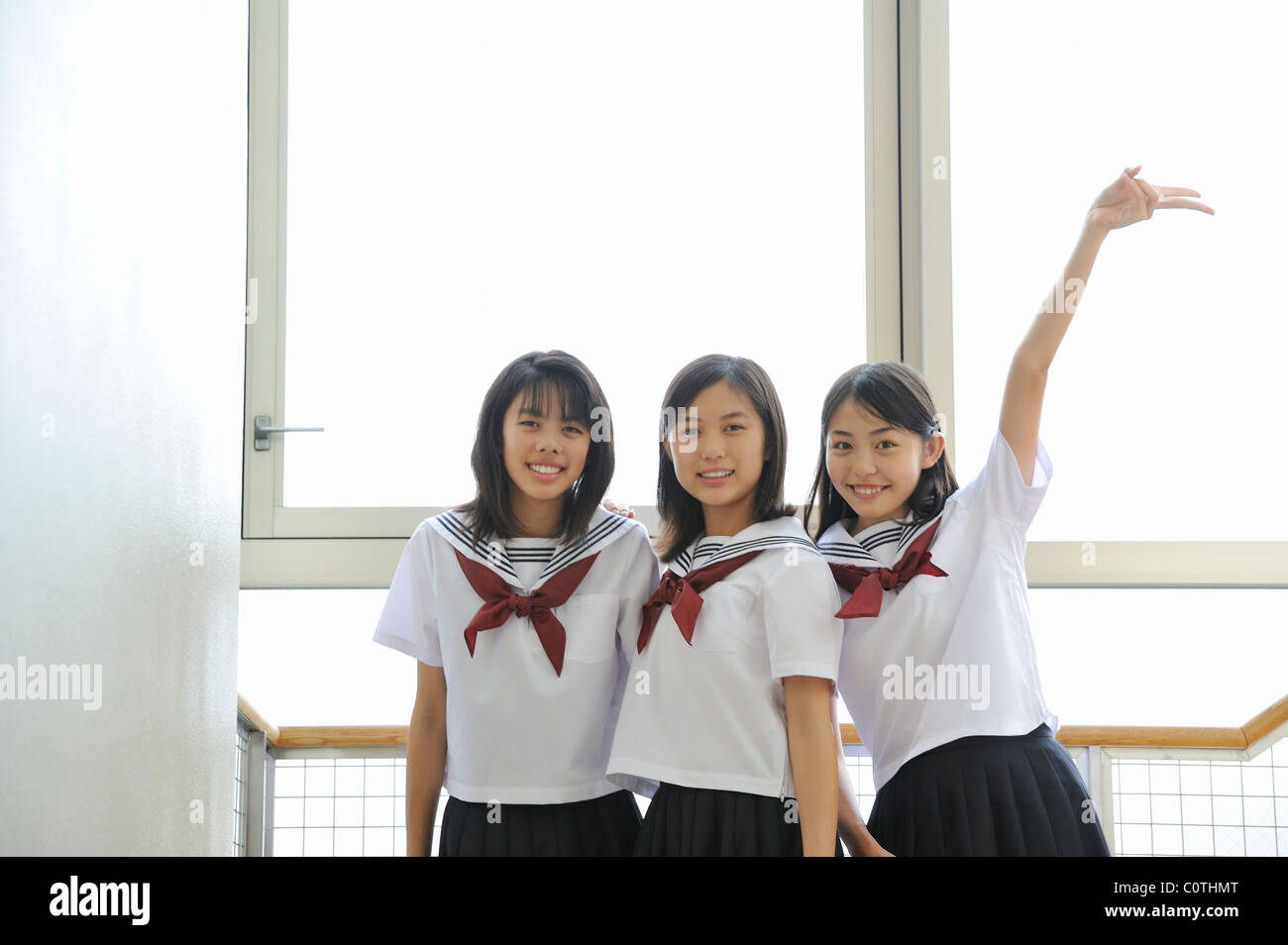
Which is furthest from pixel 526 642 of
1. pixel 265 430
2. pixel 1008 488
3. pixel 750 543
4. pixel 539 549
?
pixel 265 430

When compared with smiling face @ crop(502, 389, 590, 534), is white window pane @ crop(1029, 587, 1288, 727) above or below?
below

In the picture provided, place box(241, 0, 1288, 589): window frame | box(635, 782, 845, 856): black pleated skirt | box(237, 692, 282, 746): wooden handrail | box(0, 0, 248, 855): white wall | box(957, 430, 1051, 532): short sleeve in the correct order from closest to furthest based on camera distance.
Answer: box(0, 0, 248, 855): white wall → box(635, 782, 845, 856): black pleated skirt → box(957, 430, 1051, 532): short sleeve → box(237, 692, 282, 746): wooden handrail → box(241, 0, 1288, 589): window frame

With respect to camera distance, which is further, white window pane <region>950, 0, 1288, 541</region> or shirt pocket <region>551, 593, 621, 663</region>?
white window pane <region>950, 0, 1288, 541</region>

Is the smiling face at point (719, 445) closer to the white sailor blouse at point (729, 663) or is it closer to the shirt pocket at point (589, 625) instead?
the white sailor blouse at point (729, 663)

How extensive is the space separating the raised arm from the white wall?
148 centimetres

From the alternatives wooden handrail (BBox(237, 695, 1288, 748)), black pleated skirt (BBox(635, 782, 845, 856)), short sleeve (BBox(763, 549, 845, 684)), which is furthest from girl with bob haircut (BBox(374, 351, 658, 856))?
wooden handrail (BBox(237, 695, 1288, 748))

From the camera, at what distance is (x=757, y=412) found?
6.24ft

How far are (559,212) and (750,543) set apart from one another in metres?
1.24

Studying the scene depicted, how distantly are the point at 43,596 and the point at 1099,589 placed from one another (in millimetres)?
2238

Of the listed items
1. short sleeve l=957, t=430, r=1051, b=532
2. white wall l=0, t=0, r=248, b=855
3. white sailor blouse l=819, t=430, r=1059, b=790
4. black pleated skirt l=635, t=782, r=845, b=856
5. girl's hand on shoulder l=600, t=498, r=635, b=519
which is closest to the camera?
white wall l=0, t=0, r=248, b=855

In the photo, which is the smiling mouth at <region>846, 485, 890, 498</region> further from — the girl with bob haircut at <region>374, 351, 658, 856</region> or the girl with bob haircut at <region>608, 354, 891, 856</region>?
the girl with bob haircut at <region>374, 351, 658, 856</region>

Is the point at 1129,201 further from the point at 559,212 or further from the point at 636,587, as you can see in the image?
the point at 559,212

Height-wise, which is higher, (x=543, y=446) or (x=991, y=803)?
(x=543, y=446)

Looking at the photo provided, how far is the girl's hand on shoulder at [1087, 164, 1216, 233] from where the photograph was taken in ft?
6.29
